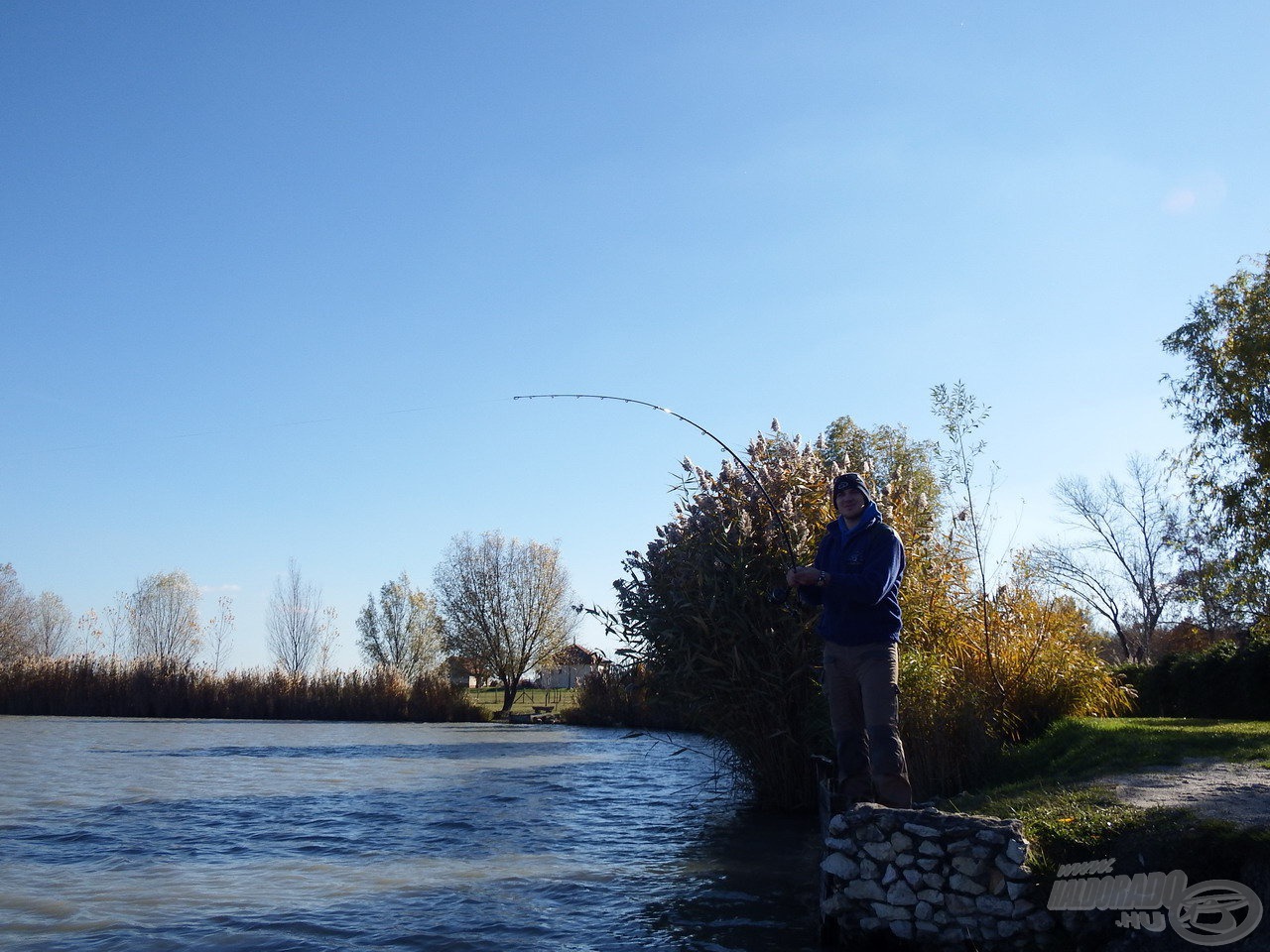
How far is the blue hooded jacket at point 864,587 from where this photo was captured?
5.06 meters

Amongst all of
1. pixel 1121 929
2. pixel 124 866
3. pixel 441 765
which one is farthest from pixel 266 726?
pixel 1121 929

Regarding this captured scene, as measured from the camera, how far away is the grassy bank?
3.69 metres

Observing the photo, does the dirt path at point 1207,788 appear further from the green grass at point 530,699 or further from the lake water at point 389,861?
the green grass at point 530,699

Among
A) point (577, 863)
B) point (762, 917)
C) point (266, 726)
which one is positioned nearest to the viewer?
point (762, 917)

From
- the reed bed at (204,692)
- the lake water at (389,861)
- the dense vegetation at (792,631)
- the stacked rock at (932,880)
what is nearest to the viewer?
the stacked rock at (932,880)

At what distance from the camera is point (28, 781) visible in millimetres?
12484

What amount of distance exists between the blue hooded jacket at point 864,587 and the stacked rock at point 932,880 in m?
1.10

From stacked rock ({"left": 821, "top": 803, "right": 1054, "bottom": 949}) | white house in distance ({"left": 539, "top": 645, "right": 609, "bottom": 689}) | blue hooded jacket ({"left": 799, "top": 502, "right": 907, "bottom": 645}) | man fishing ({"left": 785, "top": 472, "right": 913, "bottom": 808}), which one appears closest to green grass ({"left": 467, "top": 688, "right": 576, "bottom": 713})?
white house in distance ({"left": 539, "top": 645, "right": 609, "bottom": 689})

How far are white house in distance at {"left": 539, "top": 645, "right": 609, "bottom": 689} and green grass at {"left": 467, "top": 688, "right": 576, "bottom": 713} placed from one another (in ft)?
2.30

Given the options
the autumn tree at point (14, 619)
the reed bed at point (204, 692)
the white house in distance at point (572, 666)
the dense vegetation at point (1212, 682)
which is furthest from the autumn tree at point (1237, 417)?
the autumn tree at point (14, 619)

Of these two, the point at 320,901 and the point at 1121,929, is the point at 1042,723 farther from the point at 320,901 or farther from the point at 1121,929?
the point at 320,901

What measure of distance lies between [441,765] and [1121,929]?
1392cm

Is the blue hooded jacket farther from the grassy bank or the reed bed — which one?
the reed bed

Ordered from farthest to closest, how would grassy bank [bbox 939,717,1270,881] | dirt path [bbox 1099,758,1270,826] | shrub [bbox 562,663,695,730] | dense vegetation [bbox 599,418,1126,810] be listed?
shrub [bbox 562,663,695,730], dense vegetation [bbox 599,418,1126,810], dirt path [bbox 1099,758,1270,826], grassy bank [bbox 939,717,1270,881]
